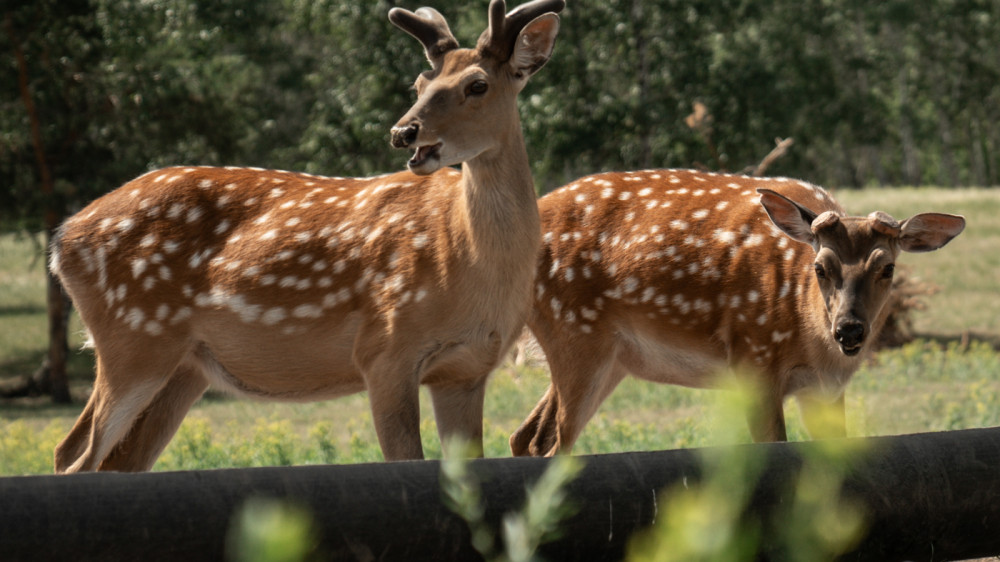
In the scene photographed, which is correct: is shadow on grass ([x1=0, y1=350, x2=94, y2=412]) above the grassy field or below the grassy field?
below

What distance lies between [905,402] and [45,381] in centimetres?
1440

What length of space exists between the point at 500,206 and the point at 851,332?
1.63 meters

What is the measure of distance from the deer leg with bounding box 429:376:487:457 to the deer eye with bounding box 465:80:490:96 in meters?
1.17

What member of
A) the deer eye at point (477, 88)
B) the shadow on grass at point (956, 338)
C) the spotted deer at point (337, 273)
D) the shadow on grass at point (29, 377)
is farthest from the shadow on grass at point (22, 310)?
the deer eye at point (477, 88)

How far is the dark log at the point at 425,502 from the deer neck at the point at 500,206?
194 cm

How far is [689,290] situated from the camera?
20.8ft

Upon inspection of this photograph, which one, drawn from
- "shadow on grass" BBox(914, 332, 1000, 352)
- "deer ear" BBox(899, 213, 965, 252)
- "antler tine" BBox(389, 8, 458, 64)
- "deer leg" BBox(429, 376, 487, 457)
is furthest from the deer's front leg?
"shadow on grass" BBox(914, 332, 1000, 352)

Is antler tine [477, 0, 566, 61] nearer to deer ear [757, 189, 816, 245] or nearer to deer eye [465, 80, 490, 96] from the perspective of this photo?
deer eye [465, 80, 490, 96]

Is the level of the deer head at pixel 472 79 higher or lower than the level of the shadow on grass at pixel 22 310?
higher

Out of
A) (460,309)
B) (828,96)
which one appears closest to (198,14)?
(460,309)

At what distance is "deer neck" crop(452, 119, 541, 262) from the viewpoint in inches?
194

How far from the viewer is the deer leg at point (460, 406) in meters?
5.16

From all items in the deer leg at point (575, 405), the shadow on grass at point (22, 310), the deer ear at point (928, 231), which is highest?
the deer ear at point (928, 231)

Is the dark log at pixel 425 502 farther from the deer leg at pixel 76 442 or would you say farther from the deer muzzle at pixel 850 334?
the deer leg at pixel 76 442
